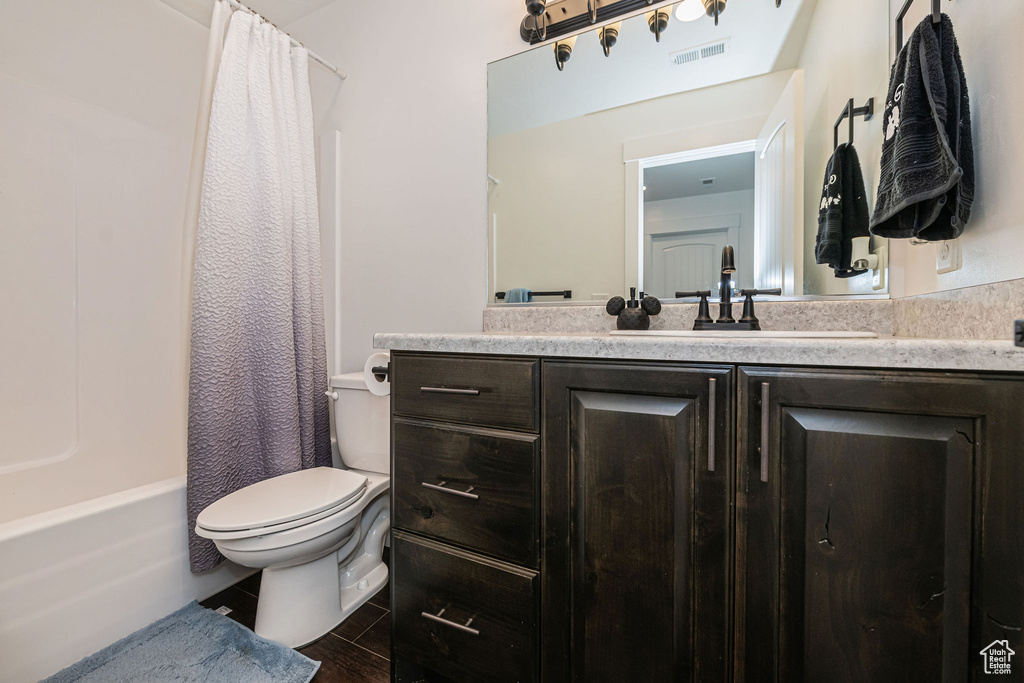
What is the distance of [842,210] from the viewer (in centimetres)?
111

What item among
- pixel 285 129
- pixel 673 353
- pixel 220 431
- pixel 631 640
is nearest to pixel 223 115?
pixel 285 129

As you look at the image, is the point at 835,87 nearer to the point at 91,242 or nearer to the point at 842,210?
the point at 842,210

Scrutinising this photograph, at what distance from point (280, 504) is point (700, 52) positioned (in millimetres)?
Answer: 1873

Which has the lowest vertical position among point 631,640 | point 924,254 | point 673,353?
point 631,640

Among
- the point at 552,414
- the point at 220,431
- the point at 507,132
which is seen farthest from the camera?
the point at 507,132

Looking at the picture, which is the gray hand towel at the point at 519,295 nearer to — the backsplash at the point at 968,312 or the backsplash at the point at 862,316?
the backsplash at the point at 862,316

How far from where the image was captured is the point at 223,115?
1488 millimetres

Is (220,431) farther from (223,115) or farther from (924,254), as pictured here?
(924,254)

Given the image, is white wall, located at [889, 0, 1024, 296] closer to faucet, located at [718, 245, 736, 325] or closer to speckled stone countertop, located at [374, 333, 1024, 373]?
speckled stone countertop, located at [374, 333, 1024, 373]

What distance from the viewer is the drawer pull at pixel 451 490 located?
93cm

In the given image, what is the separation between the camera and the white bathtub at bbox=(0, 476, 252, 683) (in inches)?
41.3

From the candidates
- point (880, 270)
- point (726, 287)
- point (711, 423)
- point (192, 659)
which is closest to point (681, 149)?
point (726, 287)

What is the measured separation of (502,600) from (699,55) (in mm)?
1620

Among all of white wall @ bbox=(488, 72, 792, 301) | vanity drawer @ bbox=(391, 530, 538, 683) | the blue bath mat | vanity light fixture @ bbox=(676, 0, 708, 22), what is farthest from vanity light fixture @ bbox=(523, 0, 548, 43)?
the blue bath mat
